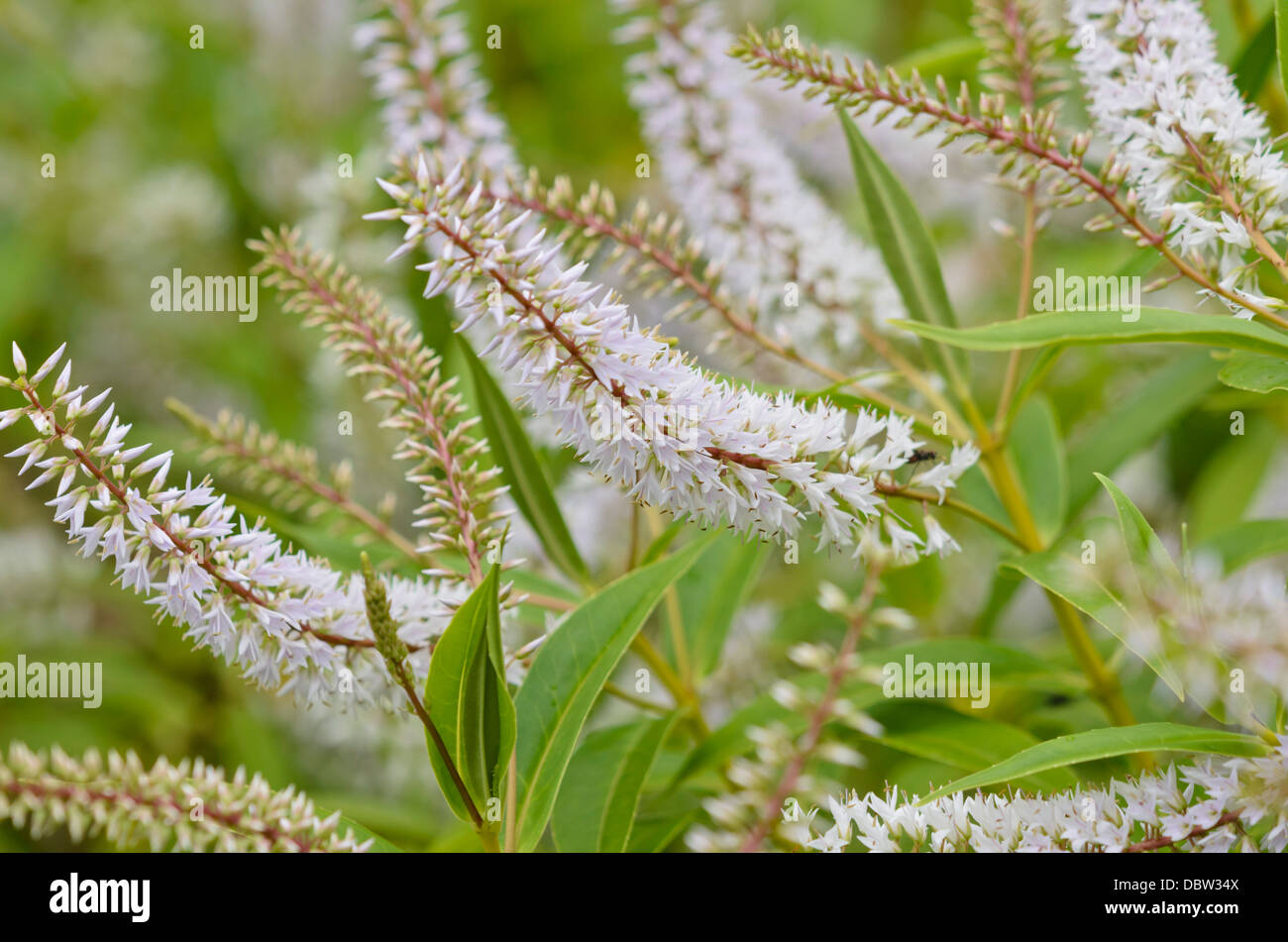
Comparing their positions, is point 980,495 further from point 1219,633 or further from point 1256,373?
point 1219,633

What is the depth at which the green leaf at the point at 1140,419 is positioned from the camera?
1812mm

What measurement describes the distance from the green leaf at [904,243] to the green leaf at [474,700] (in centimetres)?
82

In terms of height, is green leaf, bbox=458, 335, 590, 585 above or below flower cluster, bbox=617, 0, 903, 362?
below

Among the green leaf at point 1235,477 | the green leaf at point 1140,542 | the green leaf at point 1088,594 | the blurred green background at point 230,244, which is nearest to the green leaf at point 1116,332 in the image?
the green leaf at point 1140,542

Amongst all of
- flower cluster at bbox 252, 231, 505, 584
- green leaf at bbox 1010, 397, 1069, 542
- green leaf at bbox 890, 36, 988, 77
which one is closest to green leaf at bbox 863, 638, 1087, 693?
green leaf at bbox 1010, 397, 1069, 542

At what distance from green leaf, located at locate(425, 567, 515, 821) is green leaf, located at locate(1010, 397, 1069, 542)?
89 centimetres

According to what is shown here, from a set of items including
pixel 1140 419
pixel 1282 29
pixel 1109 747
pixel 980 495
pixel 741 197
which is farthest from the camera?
pixel 741 197

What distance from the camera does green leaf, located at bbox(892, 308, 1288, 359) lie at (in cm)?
111

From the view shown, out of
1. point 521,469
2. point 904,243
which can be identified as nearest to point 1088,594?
point 904,243

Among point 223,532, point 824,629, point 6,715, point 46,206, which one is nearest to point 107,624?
point 6,715

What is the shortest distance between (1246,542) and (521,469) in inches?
41.4

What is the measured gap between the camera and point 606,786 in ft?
5.21

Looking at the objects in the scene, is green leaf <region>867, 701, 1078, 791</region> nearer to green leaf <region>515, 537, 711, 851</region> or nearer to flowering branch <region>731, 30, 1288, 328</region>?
green leaf <region>515, 537, 711, 851</region>
